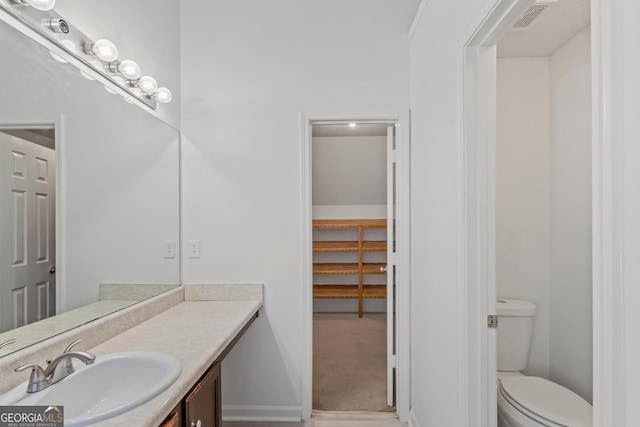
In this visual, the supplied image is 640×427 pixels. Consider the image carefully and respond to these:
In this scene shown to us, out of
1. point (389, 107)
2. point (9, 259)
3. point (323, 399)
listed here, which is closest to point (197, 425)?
point (9, 259)

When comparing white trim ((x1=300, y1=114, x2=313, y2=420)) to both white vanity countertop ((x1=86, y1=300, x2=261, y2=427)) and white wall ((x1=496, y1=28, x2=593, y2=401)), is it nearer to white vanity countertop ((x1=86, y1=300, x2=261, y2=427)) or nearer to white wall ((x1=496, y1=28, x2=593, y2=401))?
white vanity countertop ((x1=86, y1=300, x2=261, y2=427))

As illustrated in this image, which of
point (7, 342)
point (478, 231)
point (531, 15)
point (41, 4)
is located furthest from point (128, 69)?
Answer: point (531, 15)

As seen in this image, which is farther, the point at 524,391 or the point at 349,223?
the point at 349,223

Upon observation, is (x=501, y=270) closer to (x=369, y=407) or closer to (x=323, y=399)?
(x=369, y=407)

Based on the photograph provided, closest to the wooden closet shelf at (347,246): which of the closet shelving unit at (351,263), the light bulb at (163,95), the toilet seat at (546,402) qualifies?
the closet shelving unit at (351,263)

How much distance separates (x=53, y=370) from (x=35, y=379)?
1.9 inches

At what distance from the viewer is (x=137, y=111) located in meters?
1.92

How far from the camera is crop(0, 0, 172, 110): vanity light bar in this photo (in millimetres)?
1223

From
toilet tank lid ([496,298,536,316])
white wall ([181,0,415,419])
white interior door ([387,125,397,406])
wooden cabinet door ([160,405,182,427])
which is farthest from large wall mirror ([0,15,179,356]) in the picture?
toilet tank lid ([496,298,536,316])

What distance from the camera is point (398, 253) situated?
7.63ft

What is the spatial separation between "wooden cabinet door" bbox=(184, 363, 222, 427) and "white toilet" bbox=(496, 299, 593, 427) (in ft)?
4.59

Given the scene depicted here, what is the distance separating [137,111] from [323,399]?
229 cm

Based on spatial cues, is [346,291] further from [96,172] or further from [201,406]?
[96,172]

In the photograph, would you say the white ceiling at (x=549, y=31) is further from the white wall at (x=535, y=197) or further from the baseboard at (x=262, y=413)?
the baseboard at (x=262, y=413)
